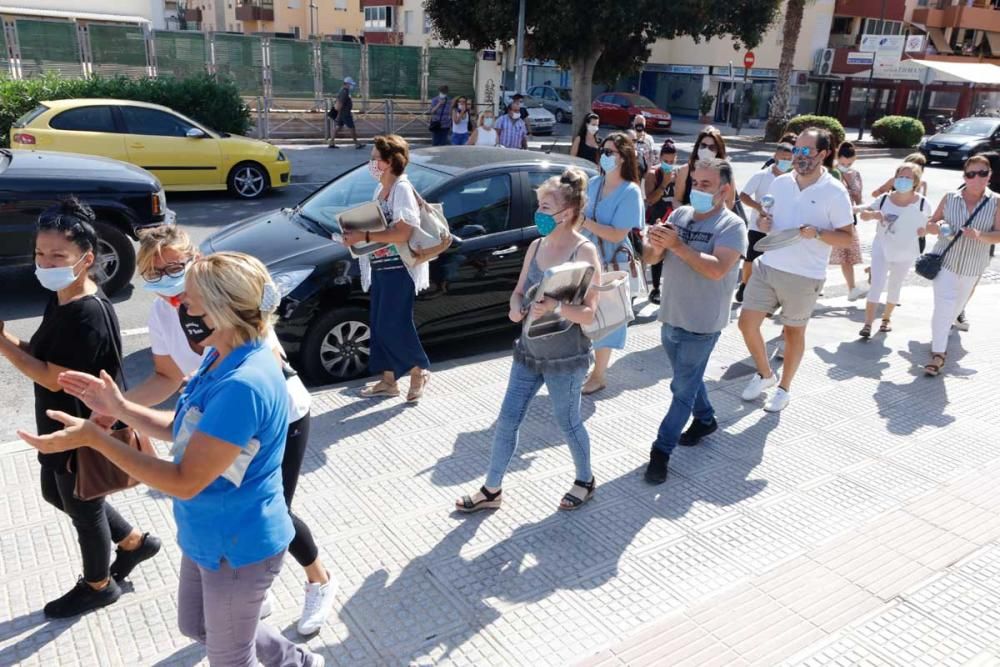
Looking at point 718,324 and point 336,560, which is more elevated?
point 718,324

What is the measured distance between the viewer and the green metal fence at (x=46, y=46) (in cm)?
1764

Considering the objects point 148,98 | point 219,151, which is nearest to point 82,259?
point 219,151

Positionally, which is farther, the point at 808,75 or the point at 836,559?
the point at 808,75

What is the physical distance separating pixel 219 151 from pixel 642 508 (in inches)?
401

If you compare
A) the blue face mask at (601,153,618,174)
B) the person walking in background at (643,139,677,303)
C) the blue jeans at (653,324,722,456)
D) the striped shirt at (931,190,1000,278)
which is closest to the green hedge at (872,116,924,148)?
the person walking in background at (643,139,677,303)

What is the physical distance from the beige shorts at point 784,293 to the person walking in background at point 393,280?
2.24 meters

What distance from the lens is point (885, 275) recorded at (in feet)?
23.3

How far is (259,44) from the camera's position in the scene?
2003cm

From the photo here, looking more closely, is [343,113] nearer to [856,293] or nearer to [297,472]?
[856,293]

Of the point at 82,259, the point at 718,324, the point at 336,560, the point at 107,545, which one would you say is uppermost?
the point at 82,259

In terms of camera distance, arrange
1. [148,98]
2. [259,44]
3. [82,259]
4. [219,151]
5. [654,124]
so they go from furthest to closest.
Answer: [654,124] → [259,44] → [148,98] → [219,151] → [82,259]

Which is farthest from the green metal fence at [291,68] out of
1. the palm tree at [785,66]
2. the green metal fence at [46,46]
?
the palm tree at [785,66]

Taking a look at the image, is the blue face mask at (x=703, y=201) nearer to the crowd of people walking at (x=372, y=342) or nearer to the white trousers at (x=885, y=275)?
the crowd of people walking at (x=372, y=342)

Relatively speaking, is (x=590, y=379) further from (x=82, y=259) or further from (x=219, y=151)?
(x=219, y=151)
